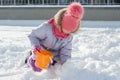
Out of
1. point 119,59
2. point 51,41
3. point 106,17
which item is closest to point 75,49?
point 119,59

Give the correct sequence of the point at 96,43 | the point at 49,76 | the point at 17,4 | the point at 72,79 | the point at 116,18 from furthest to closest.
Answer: the point at 17,4 → the point at 116,18 → the point at 96,43 → the point at 49,76 → the point at 72,79

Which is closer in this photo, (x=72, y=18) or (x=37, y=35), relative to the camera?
(x=72, y=18)

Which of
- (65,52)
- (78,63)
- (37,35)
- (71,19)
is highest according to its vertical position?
(71,19)

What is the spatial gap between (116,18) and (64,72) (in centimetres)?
956

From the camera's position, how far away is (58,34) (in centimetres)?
463

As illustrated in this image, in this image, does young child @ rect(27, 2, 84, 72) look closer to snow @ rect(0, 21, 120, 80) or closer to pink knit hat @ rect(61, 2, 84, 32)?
pink knit hat @ rect(61, 2, 84, 32)

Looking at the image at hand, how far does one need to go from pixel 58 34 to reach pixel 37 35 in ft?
0.82

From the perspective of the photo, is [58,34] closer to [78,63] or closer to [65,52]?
[65,52]

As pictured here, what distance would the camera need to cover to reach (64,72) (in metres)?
4.62

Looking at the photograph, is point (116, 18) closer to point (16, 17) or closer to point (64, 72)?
point (16, 17)

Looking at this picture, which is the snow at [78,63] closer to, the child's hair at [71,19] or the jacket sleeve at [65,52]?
the jacket sleeve at [65,52]

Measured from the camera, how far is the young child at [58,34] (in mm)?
4461

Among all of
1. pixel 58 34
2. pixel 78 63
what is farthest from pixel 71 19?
pixel 78 63

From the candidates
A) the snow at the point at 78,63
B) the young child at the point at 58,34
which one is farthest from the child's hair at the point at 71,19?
the snow at the point at 78,63
